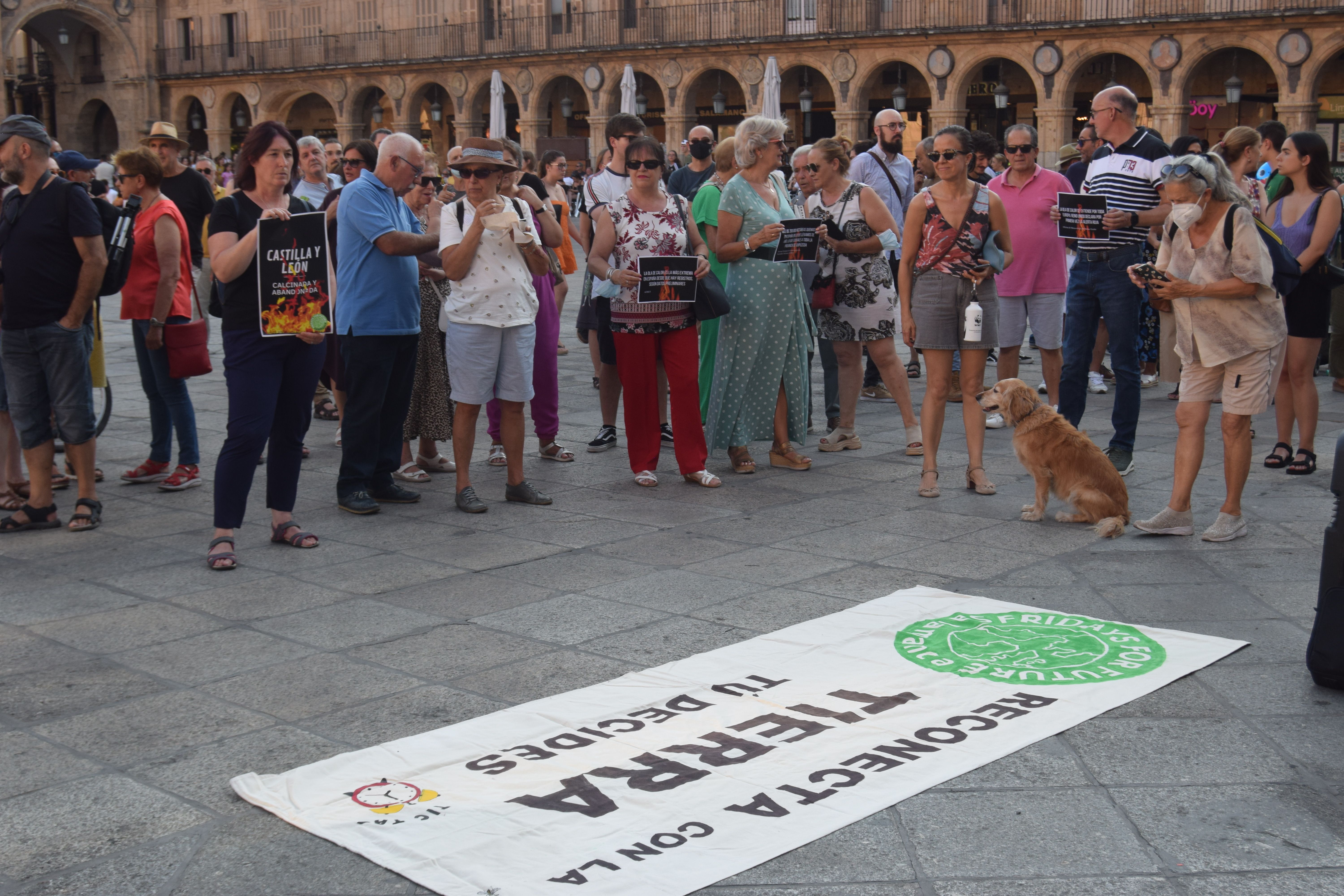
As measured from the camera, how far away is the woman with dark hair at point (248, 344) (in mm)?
5418

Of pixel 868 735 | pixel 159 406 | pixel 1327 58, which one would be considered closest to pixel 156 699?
pixel 868 735

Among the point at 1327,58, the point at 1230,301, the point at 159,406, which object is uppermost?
the point at 1327,58

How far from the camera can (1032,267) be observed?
7.48 meters

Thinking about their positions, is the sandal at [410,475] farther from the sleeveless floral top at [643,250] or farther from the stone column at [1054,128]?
the stone column at [1054,128]

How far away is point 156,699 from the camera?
395 cm

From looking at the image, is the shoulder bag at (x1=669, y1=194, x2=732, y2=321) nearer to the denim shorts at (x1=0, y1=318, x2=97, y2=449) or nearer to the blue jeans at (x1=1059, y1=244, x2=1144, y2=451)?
the blue jeans at (x1=1059, y1=244, x2=1144, y2=451)

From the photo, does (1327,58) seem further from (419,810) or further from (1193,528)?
(419,810)

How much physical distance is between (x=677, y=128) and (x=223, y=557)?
3142 centimetres

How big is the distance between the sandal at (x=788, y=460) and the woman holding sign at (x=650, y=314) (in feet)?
1.67

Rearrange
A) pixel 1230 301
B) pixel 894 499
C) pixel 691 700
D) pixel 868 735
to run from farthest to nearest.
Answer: pixel 894 499 → pixel 1230 301 → pixel 691 700 → pixel 868 735

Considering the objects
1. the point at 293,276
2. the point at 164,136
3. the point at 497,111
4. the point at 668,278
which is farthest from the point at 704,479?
the point at 497,111

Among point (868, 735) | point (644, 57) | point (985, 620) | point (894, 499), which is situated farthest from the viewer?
point (644, 57)

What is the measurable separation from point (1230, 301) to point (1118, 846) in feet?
10.3

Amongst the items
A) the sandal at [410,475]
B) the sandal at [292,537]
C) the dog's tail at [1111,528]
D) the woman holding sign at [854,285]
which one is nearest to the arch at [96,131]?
the sandal at [410,475]
